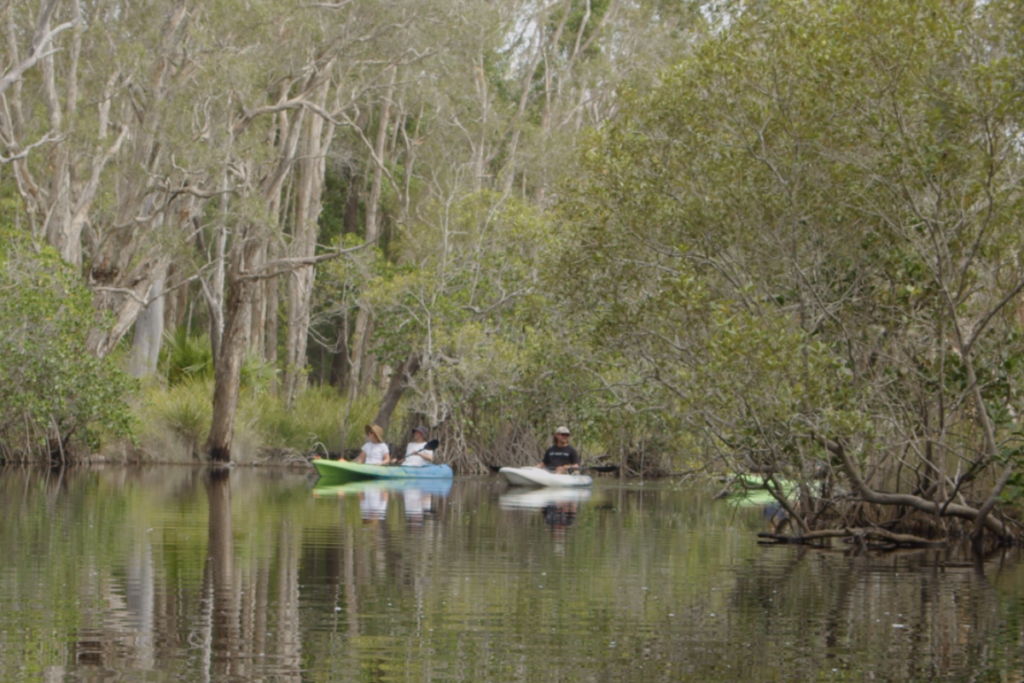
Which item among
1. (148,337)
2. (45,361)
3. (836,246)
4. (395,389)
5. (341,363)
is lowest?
(395,389)

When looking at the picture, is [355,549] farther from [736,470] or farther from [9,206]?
[9,206]

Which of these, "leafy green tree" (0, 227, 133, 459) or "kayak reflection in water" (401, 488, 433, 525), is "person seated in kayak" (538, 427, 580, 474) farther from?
"leafy green tree" (0, 227, 133, 459)

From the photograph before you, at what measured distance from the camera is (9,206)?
29578 mm

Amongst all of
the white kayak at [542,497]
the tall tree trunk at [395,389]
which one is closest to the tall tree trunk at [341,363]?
the tall tree trunk at [395,389]

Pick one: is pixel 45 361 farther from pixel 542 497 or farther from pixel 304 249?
pixel 304 249

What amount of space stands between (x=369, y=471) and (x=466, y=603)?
16557 mm

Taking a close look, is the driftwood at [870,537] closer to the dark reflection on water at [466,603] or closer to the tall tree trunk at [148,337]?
the dark reflection on water at [466,603]

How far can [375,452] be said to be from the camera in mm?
26422

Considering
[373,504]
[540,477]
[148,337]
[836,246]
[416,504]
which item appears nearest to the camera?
[836,246]

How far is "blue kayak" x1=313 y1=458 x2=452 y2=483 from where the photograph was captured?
25.0 m

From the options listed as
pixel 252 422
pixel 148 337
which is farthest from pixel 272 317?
pixel 252 422

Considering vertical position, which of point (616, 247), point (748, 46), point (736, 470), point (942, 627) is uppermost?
point (748, 46)

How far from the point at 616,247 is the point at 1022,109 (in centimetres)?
471

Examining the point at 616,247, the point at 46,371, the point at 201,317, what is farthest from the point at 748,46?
the point at 201,317
